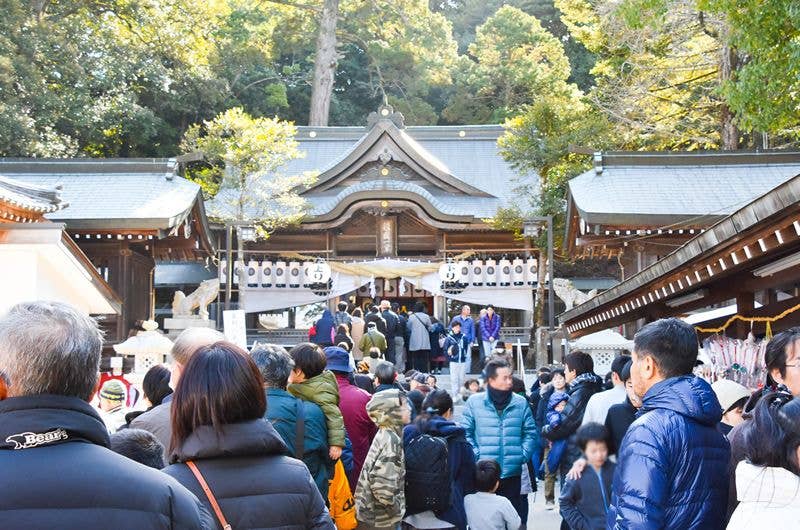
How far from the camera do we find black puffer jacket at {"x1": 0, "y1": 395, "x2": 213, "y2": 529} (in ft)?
6.96

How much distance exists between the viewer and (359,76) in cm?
4262

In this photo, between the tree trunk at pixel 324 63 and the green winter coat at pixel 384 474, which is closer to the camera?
the green winter coat at pixel 384 474

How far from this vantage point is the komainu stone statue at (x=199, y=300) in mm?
23031

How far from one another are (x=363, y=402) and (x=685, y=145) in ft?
76.0

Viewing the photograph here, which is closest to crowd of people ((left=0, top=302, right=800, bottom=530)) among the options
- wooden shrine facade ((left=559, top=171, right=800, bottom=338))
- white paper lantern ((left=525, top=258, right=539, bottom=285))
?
wooden shrine facade ((left=559, top=171, right=800, bottom=338))

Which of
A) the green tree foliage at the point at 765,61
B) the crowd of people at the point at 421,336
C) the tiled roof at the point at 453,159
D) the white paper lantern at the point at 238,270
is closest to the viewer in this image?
the green tree foliage at the point at 765,61

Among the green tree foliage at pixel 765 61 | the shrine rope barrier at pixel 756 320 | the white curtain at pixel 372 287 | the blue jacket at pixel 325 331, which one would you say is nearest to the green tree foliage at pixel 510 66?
the white curtain at pixel 372 287

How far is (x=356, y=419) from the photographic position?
6.39 meters

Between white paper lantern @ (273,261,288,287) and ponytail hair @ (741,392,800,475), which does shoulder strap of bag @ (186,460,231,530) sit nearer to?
ponytail hair @ (741,392,800,475)

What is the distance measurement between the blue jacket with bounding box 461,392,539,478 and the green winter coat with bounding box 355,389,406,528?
4.43 feet

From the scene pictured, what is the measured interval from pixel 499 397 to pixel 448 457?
1.13 meters

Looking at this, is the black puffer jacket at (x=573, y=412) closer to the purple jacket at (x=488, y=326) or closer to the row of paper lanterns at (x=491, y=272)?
the purple jacket at (x=488, y=326)

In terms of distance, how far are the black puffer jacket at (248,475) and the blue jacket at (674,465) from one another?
3.68 ft

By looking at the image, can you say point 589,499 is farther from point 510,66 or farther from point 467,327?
point 510,66
